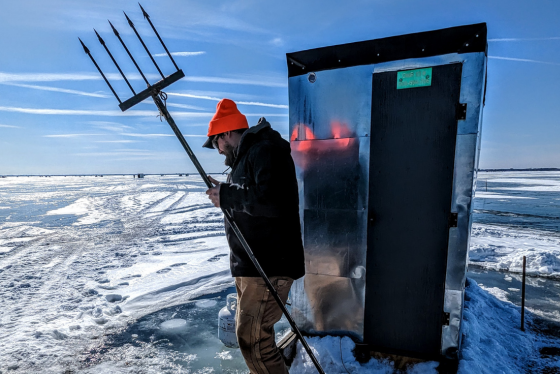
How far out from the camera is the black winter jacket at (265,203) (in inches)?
75.0

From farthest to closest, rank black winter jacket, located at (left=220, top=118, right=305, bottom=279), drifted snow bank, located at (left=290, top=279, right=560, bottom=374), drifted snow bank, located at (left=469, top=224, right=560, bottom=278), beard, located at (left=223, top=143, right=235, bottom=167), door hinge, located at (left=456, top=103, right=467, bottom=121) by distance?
drifted snow bank, located at (left=469, top=224, right=560, bottom=278)
drifted snow bank, located at (left=290, top=279, right=560, bottom=374)
door hinge, located at (left=456, top=103, right=467, bottom=121)
beard, located at (left=223, top=143, right=235, bottom=167)
black winter jacket, located at (left=220, top=118, right=305, bottom=279)

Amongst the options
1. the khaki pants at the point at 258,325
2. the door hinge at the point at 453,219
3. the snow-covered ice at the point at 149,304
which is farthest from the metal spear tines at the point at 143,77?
the snow-covered ice at the point at 149,304

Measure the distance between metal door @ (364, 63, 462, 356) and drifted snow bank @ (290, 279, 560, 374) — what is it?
10.7 inches

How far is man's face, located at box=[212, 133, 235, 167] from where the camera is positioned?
89.6 inches

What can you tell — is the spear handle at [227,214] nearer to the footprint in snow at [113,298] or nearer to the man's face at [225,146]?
the man's face at [225,146]

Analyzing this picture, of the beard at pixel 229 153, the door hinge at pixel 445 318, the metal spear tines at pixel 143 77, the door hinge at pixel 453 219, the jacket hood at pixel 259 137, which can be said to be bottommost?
the door hinge at pixel 445 318

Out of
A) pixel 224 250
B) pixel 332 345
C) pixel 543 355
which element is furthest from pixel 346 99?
pixel 224 250

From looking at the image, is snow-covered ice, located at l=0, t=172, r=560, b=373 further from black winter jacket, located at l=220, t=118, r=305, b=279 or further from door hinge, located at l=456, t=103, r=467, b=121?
door hinge, located at l=456, t=103, r=467, b=121

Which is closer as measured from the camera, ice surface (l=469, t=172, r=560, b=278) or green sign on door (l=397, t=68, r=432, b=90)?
green sign on door (l=397, t=68, r=432, b=90)

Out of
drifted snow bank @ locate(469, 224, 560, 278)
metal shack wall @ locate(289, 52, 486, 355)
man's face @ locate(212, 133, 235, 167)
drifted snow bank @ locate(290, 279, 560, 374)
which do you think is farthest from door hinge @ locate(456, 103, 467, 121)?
drifted snow bank @ locate(469, 224, 560, 278)

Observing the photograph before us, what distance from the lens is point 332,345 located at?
295 cm

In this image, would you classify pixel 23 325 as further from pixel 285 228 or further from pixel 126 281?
pixel 285 228

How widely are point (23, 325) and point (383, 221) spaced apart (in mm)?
4641

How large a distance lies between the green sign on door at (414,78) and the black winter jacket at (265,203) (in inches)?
51.9
